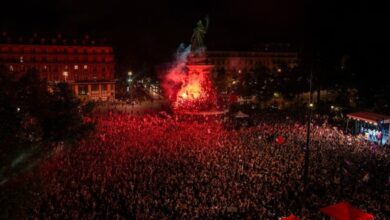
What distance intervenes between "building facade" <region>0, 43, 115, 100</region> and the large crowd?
41.0 meters

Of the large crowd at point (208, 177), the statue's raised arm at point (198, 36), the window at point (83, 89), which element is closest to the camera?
the large crowd at point (208, 177)

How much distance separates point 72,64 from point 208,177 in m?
54.1

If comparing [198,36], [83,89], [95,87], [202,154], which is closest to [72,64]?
[83,89]

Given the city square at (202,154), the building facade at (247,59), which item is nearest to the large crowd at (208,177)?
the city square at (202,154)

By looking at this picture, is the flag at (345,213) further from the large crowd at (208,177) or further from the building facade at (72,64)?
the building facade at (72,64)

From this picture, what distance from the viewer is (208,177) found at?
55.9 feet

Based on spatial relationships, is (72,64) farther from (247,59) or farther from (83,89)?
(247,59)

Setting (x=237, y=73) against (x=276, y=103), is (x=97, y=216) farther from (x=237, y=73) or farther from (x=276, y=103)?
(x=237, y=73)

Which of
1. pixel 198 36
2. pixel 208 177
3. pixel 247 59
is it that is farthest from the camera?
pixel 247 59

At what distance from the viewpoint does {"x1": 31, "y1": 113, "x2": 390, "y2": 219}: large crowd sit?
46.2 ft

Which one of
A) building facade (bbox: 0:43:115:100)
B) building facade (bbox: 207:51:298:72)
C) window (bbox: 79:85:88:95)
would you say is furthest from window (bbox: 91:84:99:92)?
building facade (bbox: 207:51:298:72)

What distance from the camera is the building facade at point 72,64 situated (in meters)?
60.2

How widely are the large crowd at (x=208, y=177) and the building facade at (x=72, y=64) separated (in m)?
41.0

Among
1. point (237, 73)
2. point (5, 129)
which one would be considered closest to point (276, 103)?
point (237, 73)
